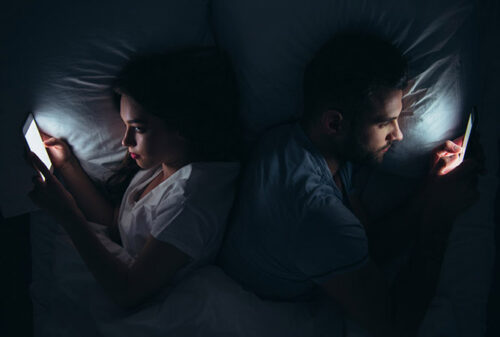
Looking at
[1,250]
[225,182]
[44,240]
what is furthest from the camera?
[1,250]

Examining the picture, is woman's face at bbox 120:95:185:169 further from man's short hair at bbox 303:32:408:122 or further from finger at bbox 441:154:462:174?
finger at bbox 441:154:462:174

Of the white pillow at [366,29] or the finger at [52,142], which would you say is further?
the finger at [52,142]

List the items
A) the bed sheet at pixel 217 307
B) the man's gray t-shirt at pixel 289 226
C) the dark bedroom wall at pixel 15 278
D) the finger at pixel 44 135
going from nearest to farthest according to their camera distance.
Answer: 1. the man's gray t-shirt at pixel 289 226
2. the bed sheet at pixel 217 307
3. the finger at pixel 44 135
4. the dark bedroom wall at pixel 15 278

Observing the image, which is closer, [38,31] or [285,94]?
[38,31]

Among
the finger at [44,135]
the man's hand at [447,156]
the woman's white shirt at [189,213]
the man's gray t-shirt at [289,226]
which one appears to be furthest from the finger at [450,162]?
the finger at [44,135]

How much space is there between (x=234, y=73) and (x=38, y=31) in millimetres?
453

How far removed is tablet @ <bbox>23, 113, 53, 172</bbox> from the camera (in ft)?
2.82

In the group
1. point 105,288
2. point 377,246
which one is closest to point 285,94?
point 377,246

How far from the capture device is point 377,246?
105cm

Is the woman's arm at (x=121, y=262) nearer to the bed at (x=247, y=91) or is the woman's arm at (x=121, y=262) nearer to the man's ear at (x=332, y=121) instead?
the bed at (x=247, y=91)

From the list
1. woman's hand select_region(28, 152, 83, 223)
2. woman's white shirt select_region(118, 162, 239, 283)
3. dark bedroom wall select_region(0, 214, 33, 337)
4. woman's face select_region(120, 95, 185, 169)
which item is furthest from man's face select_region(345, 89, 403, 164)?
dark bedroom wall select_region(0, 214, 33, 337)

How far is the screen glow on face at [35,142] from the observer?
0.87 metres

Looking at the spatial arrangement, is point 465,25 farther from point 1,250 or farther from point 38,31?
point 1,250

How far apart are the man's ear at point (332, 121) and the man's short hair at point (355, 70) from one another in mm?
13
